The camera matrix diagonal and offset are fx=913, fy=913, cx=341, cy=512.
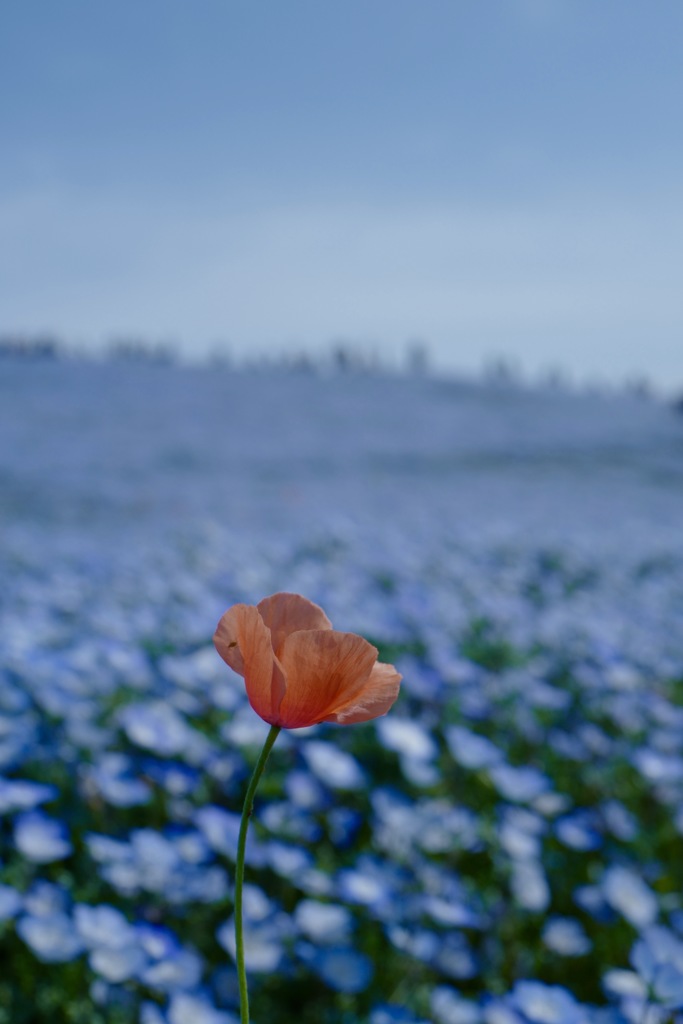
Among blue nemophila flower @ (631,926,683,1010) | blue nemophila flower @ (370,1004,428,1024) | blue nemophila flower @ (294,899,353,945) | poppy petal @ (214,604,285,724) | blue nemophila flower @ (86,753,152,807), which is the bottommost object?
blue nemophila flower @ (370,1004,428,1024)

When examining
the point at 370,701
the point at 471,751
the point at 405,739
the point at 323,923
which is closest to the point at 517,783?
the point at 471,751

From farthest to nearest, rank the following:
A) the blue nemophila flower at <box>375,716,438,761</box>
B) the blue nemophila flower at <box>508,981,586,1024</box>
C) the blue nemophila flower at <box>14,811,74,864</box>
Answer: the blue nemophila flower at <box>375,716,438,761</box> < the blue nemophila flower at <box>14,811,74,864</box> < the blue nemophila flower at <box>508,981,586,1024</box>

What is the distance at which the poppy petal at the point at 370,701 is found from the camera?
40 centimetres

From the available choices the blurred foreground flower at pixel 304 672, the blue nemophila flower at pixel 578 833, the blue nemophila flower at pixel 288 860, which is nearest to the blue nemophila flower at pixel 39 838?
the blue nemophila flower at pixel 288 860

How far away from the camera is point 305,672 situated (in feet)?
1.32

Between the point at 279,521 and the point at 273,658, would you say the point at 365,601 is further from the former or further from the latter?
the point at 279,521

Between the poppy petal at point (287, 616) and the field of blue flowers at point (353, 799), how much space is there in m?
0.82

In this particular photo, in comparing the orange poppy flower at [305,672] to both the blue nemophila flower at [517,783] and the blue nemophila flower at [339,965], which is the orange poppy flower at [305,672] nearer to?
the blue nemophila flower at [339,965]

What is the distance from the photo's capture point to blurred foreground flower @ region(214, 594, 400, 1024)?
394 millimetres

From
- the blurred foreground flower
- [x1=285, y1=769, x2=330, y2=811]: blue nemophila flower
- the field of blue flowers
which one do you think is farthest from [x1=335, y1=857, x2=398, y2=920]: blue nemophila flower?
the blurred foreground flower

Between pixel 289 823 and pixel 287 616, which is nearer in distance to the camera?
pixel 287 616

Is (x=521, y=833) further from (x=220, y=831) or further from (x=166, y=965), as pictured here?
(x=166, y=965)

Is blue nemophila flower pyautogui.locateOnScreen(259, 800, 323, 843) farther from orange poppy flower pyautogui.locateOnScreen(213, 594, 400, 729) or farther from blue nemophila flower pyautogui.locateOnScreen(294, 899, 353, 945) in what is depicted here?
orange poppy flower pyautogui.locateOnScreen(213, 594, 400, 729)

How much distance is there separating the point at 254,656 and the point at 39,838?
49.9 inches
